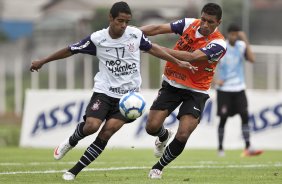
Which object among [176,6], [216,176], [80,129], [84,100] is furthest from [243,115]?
[176,6]

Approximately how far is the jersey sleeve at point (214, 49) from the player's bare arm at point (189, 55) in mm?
67

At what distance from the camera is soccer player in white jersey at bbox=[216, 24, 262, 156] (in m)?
18.8

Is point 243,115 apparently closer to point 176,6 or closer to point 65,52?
point 65,52

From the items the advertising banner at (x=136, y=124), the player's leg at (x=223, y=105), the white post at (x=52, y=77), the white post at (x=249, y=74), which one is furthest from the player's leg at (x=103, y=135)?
the white post at (x=52, y=77)

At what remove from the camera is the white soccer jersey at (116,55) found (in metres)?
11.9

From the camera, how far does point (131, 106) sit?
1153 centimetres

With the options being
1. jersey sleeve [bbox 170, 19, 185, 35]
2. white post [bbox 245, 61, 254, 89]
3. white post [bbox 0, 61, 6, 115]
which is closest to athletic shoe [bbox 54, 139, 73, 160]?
jersey sleeve [bbox 170, 19, 185, 35]

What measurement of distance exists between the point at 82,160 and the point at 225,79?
781 cm

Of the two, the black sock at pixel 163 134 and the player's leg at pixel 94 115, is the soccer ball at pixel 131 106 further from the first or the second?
the black sock at pixel 163 134

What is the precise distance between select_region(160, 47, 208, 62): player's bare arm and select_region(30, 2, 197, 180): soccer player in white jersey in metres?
0.22

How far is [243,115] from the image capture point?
62.1 ft

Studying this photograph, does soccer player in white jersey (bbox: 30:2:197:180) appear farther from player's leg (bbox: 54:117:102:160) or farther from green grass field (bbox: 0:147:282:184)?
green grass field (bbox: 0:147:282:184)

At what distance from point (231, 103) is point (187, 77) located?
688 centimetres

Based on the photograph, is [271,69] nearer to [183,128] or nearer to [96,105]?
[183,128]
